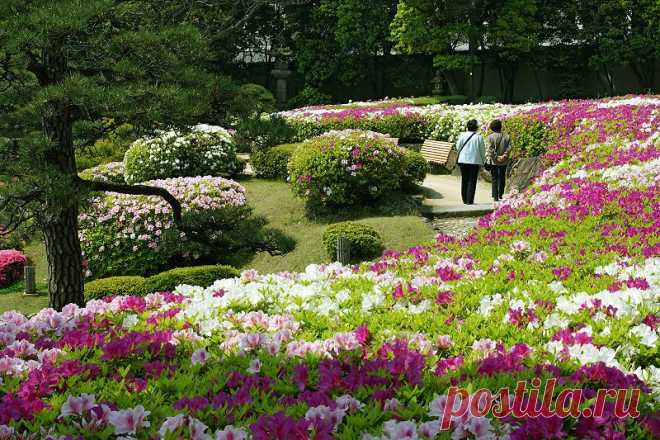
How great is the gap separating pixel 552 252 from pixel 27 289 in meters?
9.25

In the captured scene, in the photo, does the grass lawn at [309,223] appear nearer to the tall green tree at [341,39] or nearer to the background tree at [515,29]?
the background tree at [515,29]

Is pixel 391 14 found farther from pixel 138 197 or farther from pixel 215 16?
pixel 138 197

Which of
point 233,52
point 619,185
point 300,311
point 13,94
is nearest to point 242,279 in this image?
point 300,311

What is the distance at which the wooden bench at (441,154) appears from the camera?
16.3 m

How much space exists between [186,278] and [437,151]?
9.17 metres

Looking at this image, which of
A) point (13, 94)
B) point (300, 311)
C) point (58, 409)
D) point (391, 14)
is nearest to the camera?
point (58, 409)

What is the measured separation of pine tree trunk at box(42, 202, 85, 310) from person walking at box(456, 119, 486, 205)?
23.1 ft

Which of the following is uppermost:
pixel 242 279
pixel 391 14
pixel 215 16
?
pixel 391 14

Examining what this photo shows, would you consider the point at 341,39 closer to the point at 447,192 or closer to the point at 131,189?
the point at 447,192

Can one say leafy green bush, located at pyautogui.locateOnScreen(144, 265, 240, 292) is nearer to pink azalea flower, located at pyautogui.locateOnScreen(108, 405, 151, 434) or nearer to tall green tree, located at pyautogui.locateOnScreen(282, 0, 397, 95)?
pink azalea flower, located at pyautogui.locateOnScreen(108, 405, 151, 434)

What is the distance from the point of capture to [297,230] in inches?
474

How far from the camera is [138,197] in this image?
38.4ft

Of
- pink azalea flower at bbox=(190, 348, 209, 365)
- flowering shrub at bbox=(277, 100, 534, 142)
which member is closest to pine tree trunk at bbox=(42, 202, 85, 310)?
pink azalea flower at bbox=(190, 348, 209, 365)

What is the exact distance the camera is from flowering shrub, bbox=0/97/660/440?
2.56 m
